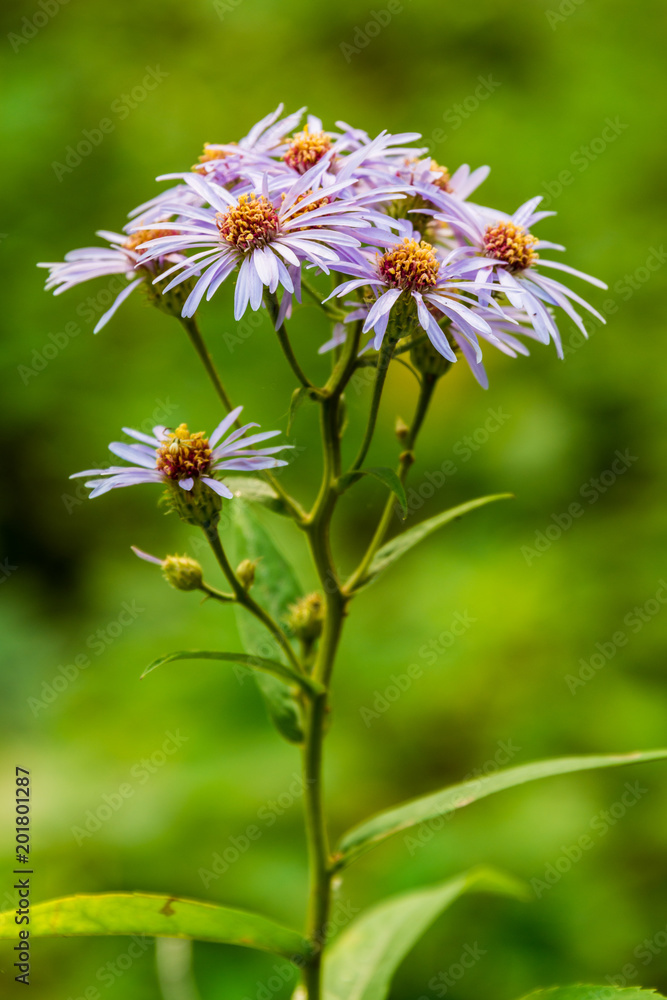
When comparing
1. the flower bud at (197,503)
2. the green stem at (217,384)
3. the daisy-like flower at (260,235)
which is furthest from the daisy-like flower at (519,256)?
the flower bud at (197,503)

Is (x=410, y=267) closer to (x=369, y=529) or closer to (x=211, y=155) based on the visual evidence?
(x=211, y=155)

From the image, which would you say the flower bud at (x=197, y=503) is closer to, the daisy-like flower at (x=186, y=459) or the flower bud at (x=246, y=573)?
the daisy-like flower at (x=186, y=459)

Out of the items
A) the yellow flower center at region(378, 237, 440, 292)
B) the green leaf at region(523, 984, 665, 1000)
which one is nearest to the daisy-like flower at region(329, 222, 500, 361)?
the yellow flower center at region(378, 237, 440, 292)

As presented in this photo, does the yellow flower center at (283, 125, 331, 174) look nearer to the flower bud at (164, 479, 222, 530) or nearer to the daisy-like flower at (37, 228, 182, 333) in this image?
the daisy-like flower at (37, 228, 182, 333)

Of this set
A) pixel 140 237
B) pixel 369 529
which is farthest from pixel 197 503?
pixel 369 529

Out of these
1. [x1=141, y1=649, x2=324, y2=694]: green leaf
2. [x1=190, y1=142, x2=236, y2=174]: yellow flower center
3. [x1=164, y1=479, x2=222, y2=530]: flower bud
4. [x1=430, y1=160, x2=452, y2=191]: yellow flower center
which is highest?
[x1=190, y1=142, x2=236, y2=174]: yellow flower center

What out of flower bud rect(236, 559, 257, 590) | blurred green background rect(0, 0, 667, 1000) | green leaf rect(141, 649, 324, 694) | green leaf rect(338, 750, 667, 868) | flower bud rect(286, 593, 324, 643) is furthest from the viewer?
blurred green background rect(0, 0, 667, 1000)
